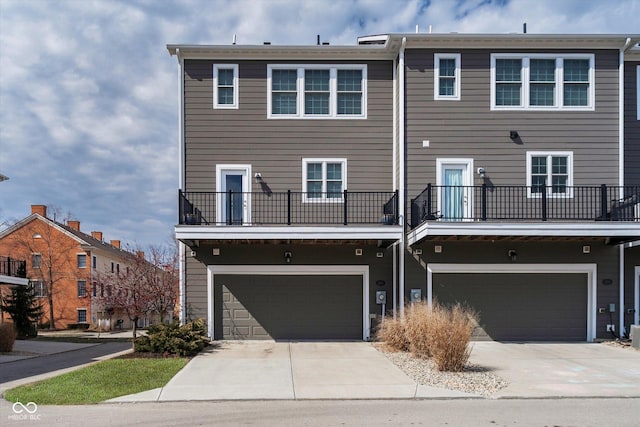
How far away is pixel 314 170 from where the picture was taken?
14.7 metres

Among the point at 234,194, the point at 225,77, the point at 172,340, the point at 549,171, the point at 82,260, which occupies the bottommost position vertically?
the point at 82,260

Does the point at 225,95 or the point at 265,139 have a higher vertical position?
the point at 225,95

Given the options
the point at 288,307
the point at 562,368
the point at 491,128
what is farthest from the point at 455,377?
the point at 491,128

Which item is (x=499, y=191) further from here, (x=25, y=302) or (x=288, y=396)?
(x=25, y=302)

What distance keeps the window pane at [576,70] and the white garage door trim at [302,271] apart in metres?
8.25

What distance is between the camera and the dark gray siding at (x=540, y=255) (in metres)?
14.1

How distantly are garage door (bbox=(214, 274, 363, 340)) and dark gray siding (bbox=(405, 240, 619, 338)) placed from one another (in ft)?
7.62

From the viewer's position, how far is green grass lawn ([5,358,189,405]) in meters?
8.09

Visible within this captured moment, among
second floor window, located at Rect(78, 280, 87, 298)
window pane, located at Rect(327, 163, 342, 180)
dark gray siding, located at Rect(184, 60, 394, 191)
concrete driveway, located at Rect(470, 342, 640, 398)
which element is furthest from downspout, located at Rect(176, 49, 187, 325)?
second floor window, located at Rect(78, 280, 87, 298)

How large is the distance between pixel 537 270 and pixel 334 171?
6.61 metres

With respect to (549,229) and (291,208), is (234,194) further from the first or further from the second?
(549,229)

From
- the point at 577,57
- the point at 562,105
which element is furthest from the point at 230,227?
the point at 577,57

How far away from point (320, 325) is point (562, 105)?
31.8ft

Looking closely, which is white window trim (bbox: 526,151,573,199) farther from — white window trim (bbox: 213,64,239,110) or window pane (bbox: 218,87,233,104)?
window pane (bbox: 218,87,233,104)
